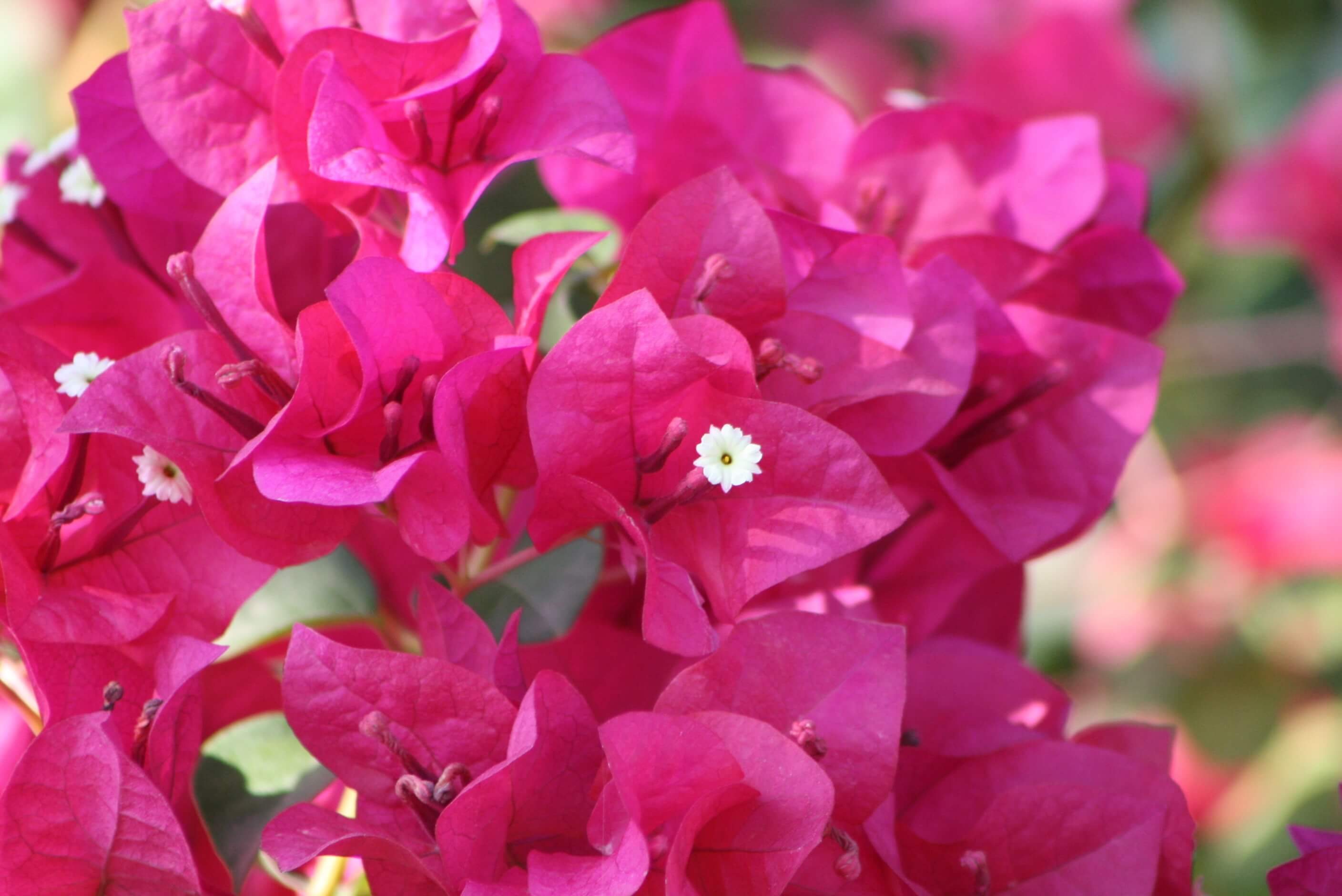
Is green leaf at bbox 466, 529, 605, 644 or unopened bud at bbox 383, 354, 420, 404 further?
green leaf at bbox 466, 529, 605, 644

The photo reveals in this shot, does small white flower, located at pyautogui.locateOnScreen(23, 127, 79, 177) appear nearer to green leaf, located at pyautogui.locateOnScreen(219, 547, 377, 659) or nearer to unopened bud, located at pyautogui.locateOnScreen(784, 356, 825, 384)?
green leaf, located at pyautogui.locateOnScreen(219, 547, 377, 659)

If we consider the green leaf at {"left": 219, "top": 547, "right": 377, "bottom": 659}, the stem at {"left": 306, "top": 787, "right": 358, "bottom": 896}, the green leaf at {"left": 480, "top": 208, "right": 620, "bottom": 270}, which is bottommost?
the stem at {"left": 306, "top": 787, "right": 358, "bottom": 896}

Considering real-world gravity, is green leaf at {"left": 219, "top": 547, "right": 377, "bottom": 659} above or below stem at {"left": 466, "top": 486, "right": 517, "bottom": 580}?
below

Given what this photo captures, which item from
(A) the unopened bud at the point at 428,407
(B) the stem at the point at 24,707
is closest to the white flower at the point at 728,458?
(A) the unopened bud at the point at 428,407

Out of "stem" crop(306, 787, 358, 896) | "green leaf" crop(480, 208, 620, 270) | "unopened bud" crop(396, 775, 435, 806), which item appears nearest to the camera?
"unopened bud" crop(396, 775, 435, 806)

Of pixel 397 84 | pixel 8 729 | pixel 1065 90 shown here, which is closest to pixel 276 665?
pixel 8 729

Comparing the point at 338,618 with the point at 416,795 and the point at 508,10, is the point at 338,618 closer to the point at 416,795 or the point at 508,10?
the point at 416,795

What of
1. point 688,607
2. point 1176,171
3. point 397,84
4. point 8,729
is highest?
point 397,84

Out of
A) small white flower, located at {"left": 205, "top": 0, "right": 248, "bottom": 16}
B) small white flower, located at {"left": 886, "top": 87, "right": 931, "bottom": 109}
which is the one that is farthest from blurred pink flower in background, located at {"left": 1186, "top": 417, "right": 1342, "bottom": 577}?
small white flower, located at {"left": 205, "top": 0, "right": 248, "bottom": 16}
